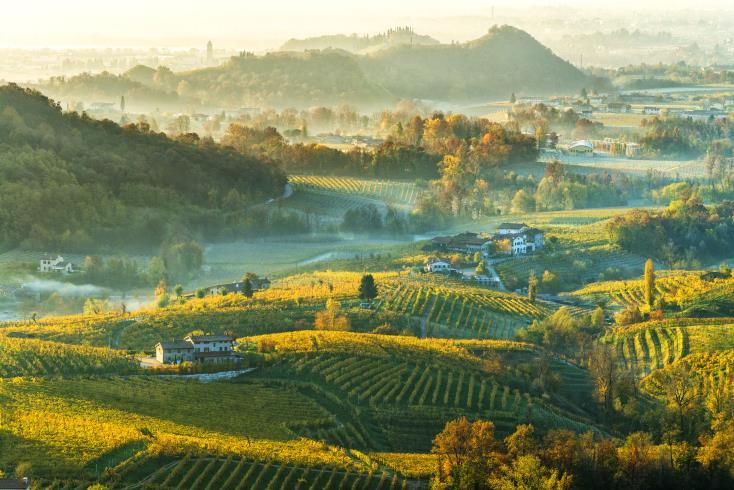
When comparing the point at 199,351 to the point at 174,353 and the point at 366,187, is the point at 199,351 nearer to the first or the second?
the point at 174,353

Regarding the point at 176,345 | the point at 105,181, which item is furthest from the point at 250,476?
the point at 105,181

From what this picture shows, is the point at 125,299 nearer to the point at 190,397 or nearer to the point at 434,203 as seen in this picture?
the point at 190,397

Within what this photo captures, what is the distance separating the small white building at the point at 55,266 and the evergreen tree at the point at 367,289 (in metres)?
10.1

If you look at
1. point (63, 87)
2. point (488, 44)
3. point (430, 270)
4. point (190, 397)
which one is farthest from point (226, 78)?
point (190, 397)

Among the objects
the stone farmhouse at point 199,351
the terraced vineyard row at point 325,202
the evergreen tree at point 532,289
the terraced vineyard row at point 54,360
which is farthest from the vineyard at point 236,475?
the terraced vineyard row at point 325,202

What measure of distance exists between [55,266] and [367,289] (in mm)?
10748

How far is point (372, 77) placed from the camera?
127 metres

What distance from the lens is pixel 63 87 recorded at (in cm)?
10806

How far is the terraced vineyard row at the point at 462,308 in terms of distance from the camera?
37125 mm

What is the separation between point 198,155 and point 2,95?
27.8 ft

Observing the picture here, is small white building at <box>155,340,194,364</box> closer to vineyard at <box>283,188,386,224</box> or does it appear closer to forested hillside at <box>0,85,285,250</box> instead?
forested hillside at <box>0,85,285,250</box>

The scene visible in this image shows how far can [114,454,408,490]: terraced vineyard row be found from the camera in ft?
71.7

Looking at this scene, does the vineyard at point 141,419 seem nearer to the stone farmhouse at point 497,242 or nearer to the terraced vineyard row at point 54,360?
the terraced vineyard row at point 54,360

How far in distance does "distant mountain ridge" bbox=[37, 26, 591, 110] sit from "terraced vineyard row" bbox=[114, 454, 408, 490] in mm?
88279
